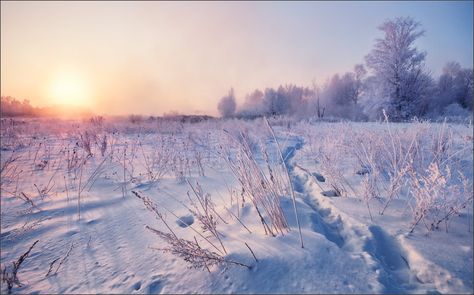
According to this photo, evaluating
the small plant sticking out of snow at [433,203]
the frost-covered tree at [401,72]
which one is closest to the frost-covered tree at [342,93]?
the frost-covered tree at [401,72]

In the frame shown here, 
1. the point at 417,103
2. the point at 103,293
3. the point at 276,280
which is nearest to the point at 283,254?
the point at 276,280

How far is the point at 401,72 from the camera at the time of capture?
2000cm

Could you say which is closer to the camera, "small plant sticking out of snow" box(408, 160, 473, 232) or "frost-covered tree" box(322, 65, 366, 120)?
"small plant sticking out of snow" box(408, 160, 473, 232)

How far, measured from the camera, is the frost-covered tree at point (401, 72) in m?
20.0

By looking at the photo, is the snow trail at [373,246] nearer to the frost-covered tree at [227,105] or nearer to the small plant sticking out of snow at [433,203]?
the small plant sticking out of snow at [433,203]

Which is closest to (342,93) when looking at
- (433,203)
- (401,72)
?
(401,72)

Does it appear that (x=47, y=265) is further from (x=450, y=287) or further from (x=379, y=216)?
(x=379, y=216)

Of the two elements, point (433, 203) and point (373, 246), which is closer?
point (373, 246)

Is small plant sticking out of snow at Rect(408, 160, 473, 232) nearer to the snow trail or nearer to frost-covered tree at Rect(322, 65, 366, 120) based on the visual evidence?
the snow trail

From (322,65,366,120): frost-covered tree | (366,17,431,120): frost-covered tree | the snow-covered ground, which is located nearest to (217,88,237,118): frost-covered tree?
(322,65,366,120): frost-covered tree

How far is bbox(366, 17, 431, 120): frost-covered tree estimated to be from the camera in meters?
20.0

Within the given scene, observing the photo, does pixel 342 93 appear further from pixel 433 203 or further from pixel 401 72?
pixel 433 203

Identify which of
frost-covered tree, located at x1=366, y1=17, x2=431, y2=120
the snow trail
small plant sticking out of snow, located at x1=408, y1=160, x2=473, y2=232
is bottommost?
the snow trail

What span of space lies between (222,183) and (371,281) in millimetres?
2590
